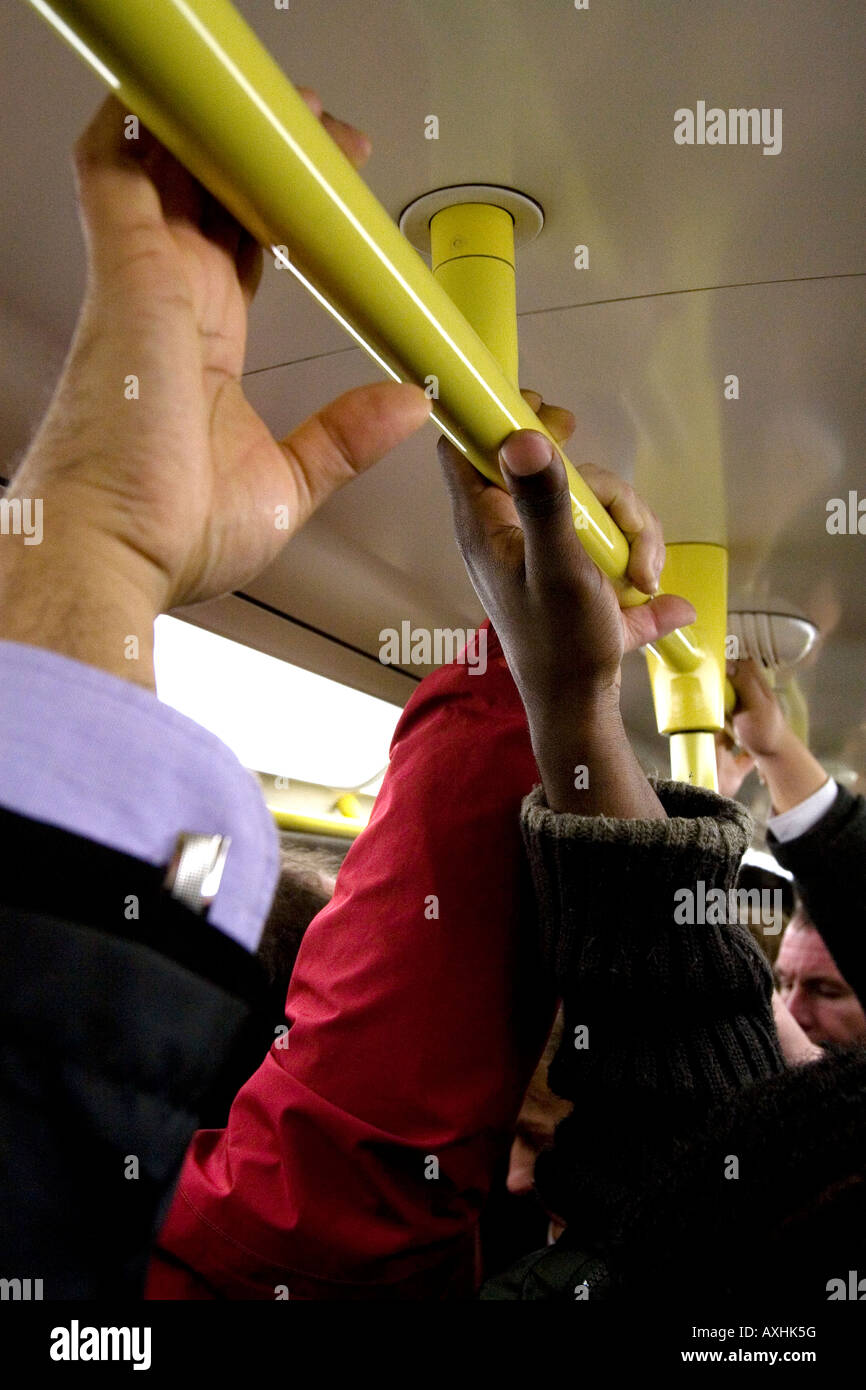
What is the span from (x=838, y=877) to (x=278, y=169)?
1.70 m

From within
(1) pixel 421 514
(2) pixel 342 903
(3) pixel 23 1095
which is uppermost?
(1) pixel 421 514

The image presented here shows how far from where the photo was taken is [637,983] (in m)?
0.90

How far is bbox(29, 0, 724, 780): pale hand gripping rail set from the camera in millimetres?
373

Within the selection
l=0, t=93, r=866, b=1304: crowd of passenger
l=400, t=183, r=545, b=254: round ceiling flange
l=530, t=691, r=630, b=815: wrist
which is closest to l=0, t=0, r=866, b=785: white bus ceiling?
l=400, t=183, r=545, b=254: round ceiling flange

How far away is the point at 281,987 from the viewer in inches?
58.2

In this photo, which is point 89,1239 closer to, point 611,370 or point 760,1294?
point 760,1294

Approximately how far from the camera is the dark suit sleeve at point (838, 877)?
5.73 feet

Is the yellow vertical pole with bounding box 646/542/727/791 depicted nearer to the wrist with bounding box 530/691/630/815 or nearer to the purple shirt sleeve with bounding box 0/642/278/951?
the wrist with bounding box 530/691/630/815

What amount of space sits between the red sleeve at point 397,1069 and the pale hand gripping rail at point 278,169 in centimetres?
44

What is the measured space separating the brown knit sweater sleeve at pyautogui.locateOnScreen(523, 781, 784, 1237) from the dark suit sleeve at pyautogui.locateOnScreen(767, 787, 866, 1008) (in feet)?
2.97

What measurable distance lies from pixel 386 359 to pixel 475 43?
0.98 ft

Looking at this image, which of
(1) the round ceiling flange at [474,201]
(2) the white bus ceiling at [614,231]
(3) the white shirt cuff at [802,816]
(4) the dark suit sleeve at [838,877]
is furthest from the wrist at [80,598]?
(3) the white shirt cuff at [802,816]

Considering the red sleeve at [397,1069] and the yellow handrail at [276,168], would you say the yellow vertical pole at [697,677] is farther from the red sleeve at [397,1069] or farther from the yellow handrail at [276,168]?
the yellow handrail at [276,168]
